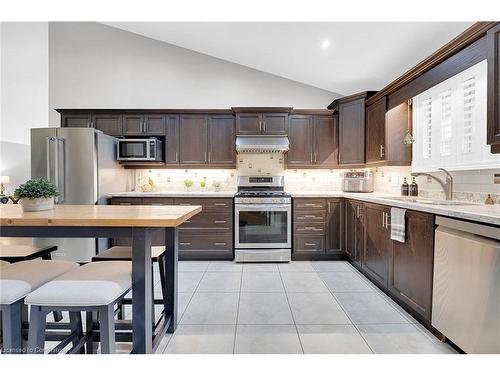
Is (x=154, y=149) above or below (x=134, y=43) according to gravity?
below

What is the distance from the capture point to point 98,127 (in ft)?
14.0

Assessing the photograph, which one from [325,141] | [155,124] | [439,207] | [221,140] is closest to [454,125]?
[439,207]

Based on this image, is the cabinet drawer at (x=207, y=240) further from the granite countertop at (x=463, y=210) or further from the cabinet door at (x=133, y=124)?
the granite countertop at (x=463, y=210)

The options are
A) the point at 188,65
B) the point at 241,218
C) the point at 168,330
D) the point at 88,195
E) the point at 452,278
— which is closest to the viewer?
the point at 452,278

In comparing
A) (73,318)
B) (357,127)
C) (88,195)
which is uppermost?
(357,127)

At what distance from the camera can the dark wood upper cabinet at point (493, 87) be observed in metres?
1.79

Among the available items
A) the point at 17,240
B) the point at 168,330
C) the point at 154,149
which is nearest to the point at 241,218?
the point at 154,149

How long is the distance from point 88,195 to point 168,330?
246cm

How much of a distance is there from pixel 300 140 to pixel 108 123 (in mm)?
3072

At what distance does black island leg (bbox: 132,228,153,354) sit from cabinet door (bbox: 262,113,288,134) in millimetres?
3086

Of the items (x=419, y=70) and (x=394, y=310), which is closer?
(x=394, y=310)

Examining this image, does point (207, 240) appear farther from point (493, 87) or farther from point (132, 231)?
point (493, 87)

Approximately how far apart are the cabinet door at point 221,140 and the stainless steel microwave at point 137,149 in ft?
2.84
